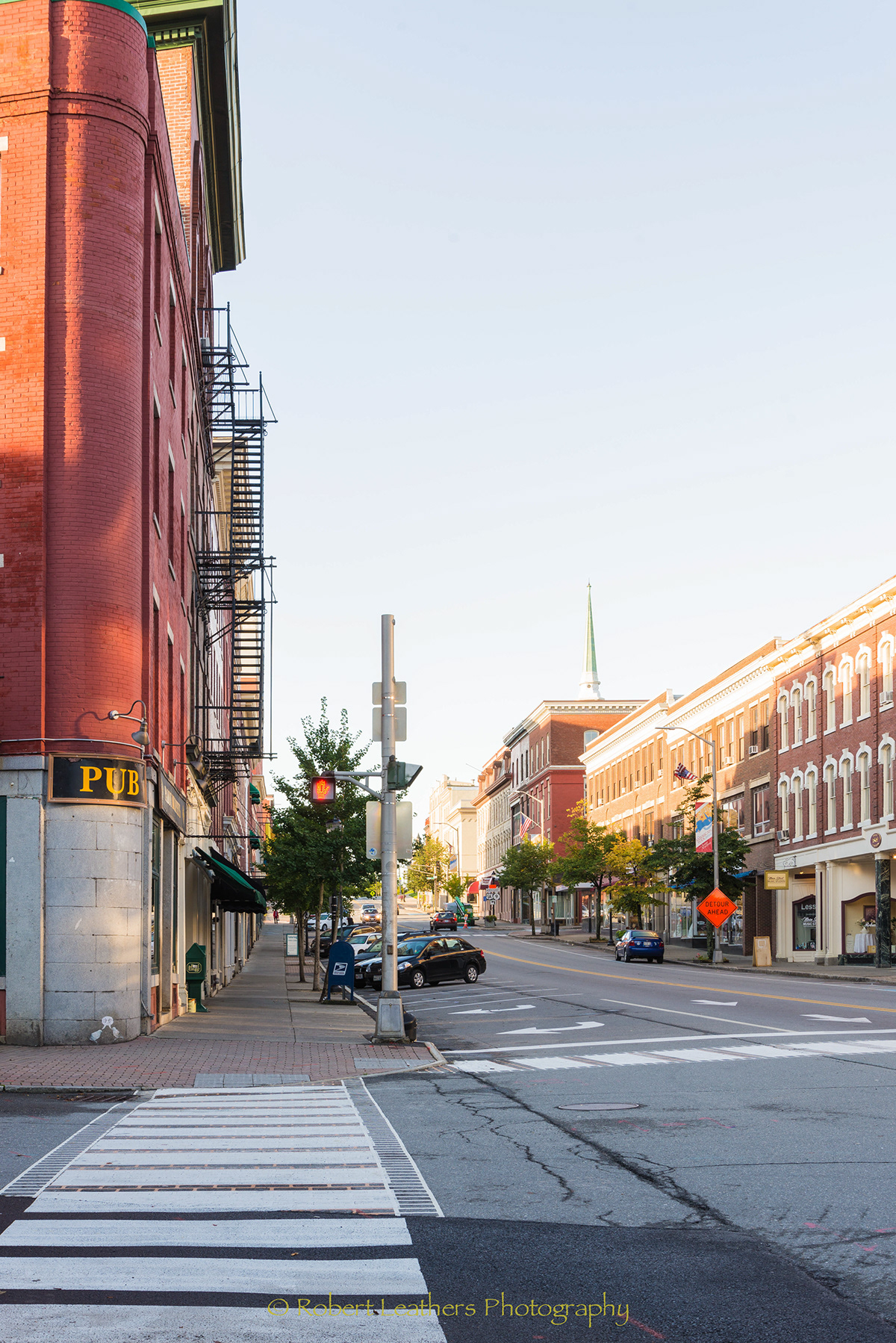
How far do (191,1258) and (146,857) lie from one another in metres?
14.4

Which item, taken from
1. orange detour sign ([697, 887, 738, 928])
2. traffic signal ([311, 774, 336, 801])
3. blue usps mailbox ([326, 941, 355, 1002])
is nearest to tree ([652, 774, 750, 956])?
orange detour sign ([697, 887, 738, 928])

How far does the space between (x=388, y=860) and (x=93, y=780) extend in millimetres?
4413

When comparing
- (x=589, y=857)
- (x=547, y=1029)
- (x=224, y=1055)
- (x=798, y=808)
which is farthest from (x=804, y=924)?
(x=224, y=1055)

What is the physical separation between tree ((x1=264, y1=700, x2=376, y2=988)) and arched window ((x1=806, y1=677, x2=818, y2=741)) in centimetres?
2614

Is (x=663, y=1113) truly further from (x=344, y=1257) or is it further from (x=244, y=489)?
(x=244, y=489)

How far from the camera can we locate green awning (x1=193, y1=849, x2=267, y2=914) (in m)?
32.8

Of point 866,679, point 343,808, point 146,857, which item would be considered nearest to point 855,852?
point 866,679

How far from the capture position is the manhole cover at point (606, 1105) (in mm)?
13391

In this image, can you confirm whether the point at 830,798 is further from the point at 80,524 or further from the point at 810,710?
the point at 80,524

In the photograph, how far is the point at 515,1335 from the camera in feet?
19.9

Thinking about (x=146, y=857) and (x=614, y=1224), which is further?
(x=146, y=857)

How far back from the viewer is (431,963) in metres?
39.3

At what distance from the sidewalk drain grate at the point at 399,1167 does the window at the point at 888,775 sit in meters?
39.0

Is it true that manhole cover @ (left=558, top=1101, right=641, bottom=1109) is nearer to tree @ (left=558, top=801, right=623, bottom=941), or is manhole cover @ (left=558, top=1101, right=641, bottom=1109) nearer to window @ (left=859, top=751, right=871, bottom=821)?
window @ (left=859, top=751, right=871, bottom=821)
